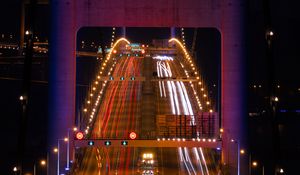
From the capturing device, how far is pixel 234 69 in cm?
3938

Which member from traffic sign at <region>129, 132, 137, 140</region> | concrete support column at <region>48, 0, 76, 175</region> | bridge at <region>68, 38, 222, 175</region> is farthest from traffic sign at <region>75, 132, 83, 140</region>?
traffic sign at <region>129, 132, 137, 140</region>

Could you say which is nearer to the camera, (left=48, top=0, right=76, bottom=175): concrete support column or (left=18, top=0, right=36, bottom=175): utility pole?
(left=18, top=0, right=36, bottom=175): utility pole

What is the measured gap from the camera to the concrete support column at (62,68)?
3875 cm

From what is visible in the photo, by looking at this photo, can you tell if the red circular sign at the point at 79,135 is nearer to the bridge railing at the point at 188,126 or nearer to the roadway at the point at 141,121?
the roadway at the point at 141,121

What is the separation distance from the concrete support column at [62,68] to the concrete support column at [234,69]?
30.9ft

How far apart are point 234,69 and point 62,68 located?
10.7 m

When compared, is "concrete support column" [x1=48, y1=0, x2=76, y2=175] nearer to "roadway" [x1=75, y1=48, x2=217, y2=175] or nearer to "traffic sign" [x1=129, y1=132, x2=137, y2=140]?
"roadway" [x1=75, y1=48, x2=217, y2=175]

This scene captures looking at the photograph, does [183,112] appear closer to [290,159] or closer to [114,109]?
[114,109]

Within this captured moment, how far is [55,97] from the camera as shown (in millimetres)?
39062

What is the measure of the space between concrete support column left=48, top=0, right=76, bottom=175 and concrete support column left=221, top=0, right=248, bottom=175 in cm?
942

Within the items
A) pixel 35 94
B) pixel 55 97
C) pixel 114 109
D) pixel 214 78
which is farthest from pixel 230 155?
pixel 35 94

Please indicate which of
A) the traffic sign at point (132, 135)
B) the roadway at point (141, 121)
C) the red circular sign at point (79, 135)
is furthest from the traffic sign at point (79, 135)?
the traffic sign at point (132, 135)

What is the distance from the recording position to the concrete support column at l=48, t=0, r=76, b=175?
3875 centimetres

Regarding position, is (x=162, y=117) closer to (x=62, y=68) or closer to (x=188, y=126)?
(x=188, y=126)
